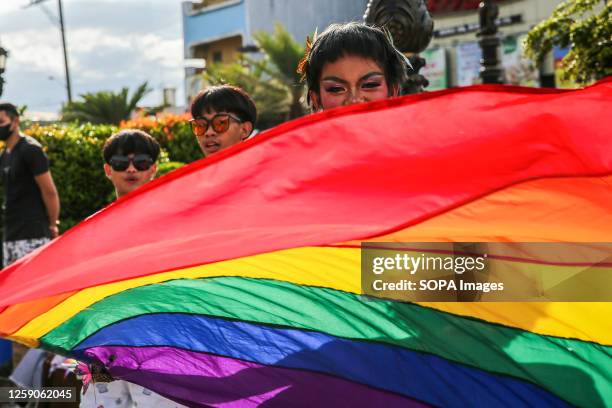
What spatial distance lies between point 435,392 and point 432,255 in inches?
15.5

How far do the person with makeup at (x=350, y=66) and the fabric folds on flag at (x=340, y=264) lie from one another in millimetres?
450

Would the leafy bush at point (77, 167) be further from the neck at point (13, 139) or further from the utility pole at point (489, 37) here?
the utility pole at point (489, 37)

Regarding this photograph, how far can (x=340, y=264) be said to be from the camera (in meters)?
2.62

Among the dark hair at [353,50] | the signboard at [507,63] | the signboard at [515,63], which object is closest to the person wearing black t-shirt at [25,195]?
the dark hair at [353,50]

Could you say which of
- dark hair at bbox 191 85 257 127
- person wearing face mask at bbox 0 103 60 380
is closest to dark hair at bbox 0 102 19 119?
person wearing face mask at bbox 0 103 60 380

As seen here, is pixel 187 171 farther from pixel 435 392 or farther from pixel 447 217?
pixel 435 392

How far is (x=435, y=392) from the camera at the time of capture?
246cm

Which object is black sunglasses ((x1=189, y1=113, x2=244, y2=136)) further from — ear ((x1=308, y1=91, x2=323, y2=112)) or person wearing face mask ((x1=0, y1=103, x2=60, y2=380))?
person wearing face mask ((x1=0, y1=103, x2=60, y2=380))

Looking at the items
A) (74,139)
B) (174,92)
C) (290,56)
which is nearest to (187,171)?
(74,139)

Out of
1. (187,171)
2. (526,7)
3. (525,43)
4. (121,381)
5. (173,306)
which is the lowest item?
(121,381)

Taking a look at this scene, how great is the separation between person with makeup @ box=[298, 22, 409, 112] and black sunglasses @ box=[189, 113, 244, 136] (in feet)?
4.30

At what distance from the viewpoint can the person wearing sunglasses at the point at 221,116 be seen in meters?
4.02

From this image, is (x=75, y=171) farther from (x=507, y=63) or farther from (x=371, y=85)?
(x=507, y=63)

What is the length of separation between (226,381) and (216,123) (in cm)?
167
